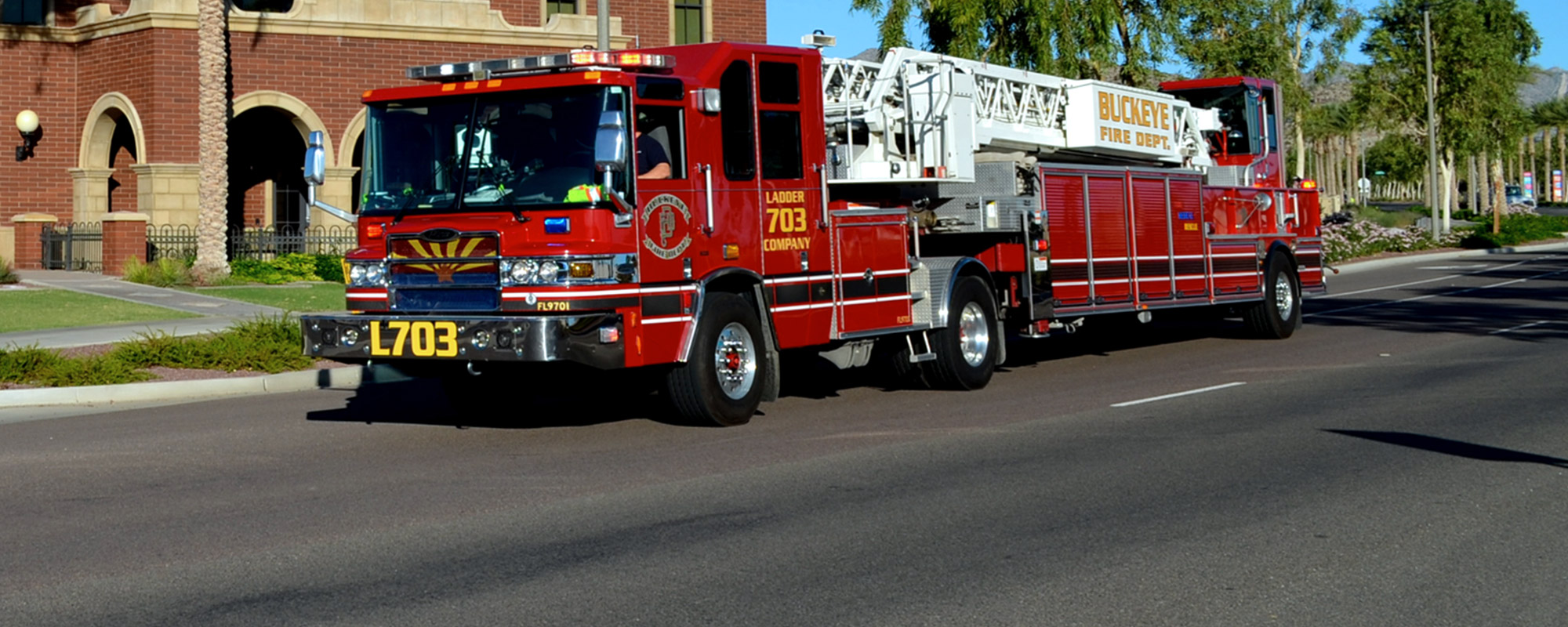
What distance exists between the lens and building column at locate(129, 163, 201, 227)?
31.5m

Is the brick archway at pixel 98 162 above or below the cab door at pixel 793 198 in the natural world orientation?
above

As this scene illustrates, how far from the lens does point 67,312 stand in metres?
22.0

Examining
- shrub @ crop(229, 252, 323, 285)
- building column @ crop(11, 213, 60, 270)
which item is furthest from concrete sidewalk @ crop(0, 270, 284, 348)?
shrub @ crop(229, 252, 323, 285)

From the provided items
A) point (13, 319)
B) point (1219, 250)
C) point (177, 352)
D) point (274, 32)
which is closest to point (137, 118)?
point (274, 32)

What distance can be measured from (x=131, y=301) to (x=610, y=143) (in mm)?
16029

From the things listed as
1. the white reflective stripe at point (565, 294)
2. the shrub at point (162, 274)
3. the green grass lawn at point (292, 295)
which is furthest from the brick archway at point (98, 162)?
the white reflective stripe at point (565, 294)

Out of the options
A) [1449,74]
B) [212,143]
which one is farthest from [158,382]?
[1449,74]

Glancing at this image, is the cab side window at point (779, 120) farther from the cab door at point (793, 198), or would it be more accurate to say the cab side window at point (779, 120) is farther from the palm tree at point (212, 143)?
the palm tree at point (212, 143)

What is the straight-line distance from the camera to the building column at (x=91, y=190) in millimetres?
33094

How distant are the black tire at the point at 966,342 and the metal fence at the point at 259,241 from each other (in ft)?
65.4

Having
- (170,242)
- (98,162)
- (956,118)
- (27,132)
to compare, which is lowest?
(956,118)

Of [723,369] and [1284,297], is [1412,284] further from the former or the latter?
[723,369]

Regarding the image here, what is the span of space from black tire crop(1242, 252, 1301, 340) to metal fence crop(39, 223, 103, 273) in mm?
21901

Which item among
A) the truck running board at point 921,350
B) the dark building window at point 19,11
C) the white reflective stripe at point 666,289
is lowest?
the truck running board at point 921,350
